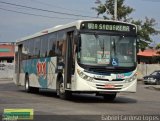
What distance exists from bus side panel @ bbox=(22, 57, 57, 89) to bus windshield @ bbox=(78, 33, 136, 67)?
10.6 ft

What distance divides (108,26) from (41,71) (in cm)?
626

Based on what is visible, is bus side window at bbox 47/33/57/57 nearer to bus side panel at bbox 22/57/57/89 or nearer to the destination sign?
bus side panel at bbox 22/57/57/89

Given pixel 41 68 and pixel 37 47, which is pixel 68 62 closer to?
pixel 41 68

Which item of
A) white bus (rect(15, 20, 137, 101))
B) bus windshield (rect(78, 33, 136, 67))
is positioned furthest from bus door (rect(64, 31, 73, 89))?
bus windshield (rect(78, 33, 136, 67))

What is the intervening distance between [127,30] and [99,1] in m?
38.7

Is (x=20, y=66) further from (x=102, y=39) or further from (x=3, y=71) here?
(x=3, y=71)

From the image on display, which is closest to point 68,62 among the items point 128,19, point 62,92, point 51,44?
point 62,92

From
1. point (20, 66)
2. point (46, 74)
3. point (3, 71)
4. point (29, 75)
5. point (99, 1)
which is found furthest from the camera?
point (3, 71)

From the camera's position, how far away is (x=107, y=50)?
20688mm

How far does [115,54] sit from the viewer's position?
68.1ft

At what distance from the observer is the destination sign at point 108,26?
20812 mm

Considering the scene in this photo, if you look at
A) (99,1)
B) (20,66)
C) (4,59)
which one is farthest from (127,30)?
(4,59)

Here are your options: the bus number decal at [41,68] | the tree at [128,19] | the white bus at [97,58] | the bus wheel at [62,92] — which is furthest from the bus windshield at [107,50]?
the tree at [128,19]

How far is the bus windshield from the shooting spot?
20.5m
